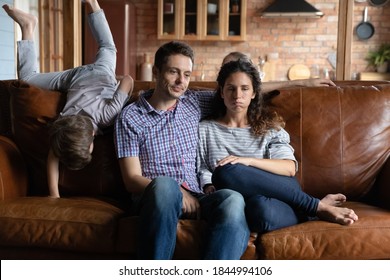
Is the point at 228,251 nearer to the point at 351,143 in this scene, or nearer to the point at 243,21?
the point at 351,143

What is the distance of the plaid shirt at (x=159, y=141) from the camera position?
1.93 m

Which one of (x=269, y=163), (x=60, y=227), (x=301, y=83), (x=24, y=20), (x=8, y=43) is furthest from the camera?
(x=8, y=43)

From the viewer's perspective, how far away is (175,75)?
1926mm

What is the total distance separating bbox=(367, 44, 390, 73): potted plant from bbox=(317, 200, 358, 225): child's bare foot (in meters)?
5.14

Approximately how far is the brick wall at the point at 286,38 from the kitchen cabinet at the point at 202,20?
20 centimetres

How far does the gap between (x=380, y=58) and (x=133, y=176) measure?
5366mm

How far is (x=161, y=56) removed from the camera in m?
1.97

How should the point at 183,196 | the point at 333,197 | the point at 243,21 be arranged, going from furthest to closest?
the point at 243,21 < the point at 333,197 < the point at 183,196

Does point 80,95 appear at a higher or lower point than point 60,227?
higher

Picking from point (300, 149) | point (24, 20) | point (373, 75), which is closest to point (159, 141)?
point (300, 149)

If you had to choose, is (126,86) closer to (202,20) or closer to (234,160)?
(234,160)

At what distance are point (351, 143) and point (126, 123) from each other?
101 cm
